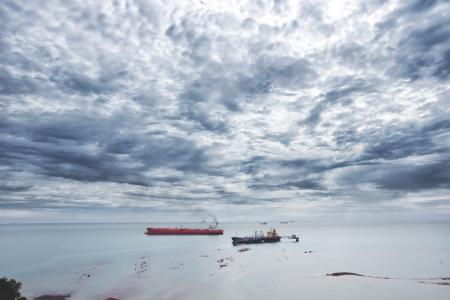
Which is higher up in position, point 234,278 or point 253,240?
point 253,240

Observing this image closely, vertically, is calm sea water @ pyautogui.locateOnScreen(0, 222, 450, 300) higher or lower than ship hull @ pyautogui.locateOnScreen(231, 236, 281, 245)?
lower

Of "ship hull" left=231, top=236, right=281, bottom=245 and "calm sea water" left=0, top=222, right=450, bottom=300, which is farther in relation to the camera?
"ship hull" left=231, top=236, right=281, bottom=245

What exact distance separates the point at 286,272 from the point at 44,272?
185ft

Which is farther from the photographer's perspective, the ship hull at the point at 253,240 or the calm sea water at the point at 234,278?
the ship hull at the point at 253,240

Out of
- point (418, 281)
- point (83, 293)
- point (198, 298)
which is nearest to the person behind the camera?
point (198, 298)

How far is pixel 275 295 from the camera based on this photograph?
52250mm

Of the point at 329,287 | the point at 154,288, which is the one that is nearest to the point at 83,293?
the point at 154,288

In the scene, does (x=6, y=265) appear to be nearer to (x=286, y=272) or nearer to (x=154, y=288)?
(x=154, y=288)

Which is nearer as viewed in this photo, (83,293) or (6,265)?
(83,293)

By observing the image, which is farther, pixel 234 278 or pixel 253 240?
pixel 253 240

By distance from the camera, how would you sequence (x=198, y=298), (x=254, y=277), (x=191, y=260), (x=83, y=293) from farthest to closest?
1. (x=191, y=260)
2. (x=254, y=277)
3. (x=83, y=293)
4. (x=198, y=298)

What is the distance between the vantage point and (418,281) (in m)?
61.6

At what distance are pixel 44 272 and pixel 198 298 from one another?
4681cm

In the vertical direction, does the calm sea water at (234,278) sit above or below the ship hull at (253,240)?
below
